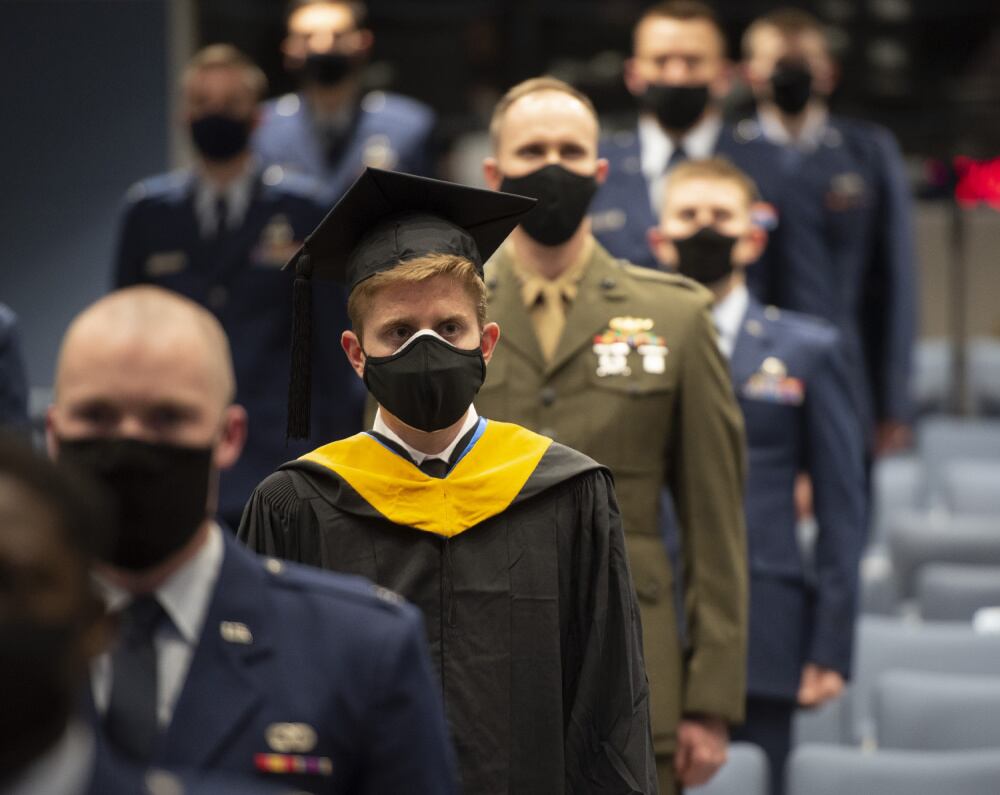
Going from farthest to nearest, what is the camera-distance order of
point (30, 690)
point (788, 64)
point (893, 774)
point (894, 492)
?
point (894, 492), point (788, 64), point (893, 774), point (30, 690)

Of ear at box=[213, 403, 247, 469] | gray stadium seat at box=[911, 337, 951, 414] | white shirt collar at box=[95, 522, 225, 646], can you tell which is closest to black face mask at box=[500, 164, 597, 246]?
ear at box=[213, 403, 247, 469]

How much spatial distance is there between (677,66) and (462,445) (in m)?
3.02

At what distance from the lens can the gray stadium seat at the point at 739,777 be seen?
157 inches

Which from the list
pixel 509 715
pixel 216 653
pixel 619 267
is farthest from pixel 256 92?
pixel 216 653

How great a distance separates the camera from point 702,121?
582 centimetres

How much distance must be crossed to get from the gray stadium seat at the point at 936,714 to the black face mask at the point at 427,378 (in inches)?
82.7

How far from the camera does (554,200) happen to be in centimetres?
373

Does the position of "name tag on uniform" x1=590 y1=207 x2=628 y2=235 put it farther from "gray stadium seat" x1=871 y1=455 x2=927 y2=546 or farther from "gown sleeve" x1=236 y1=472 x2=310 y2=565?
"gray stadium seat" x1=871 y1=455 x2=927 y2=546

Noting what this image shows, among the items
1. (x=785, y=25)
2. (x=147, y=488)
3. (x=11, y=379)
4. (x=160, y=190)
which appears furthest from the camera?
(x=785, y=25)

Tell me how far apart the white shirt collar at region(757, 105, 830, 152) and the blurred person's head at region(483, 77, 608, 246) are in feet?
8.99

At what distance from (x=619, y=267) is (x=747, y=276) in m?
2.19

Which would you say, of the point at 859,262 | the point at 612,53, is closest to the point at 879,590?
the point at 859,262

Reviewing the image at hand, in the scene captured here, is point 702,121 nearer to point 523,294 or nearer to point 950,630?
point 950,630

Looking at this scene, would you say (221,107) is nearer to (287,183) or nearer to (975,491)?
(287,183)
